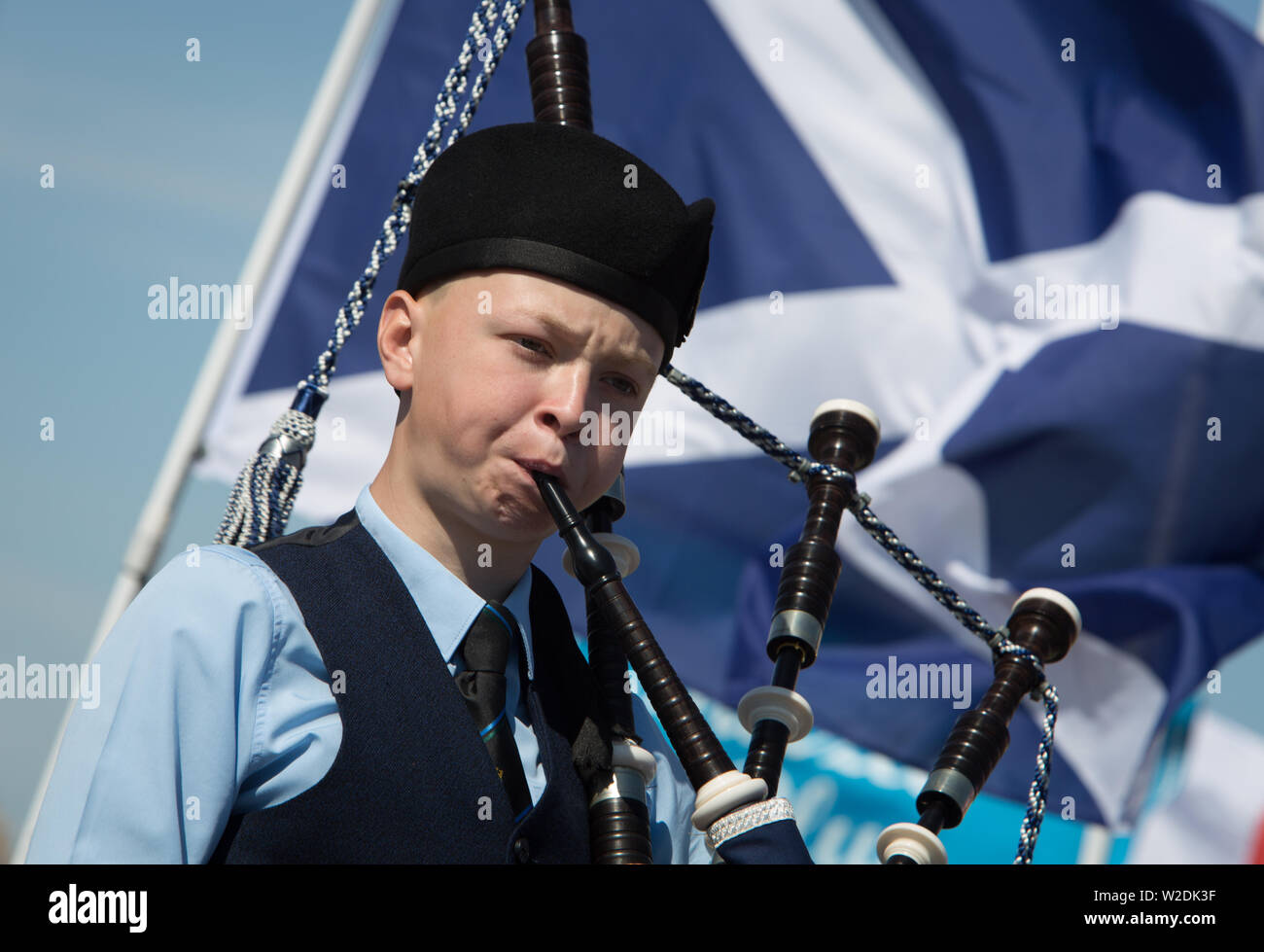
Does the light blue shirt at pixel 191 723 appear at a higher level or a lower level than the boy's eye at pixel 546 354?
lower

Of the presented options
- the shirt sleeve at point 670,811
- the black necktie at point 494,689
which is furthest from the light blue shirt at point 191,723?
the shirt sleeve at point 670,811

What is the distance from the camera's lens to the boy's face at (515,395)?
1.74m

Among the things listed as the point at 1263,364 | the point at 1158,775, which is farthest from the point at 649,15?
the point at 1158,775

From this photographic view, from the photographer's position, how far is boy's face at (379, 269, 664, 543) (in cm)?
174

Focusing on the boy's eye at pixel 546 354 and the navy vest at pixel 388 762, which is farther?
the boy's eye at pixel 546 354

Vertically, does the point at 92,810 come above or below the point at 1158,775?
below

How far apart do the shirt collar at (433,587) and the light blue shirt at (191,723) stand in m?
0.18

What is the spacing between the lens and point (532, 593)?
6.75ft

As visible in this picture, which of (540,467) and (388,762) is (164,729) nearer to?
(388,762)

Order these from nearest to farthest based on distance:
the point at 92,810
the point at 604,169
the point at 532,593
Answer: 1. the point at 92,810
2. the point at 604,169
3. the point at 532,593

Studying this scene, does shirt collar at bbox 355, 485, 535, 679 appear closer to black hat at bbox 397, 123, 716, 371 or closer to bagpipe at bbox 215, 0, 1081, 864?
bagpipe at bbox 215, 0, 1081, 864

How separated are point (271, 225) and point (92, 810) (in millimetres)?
3611

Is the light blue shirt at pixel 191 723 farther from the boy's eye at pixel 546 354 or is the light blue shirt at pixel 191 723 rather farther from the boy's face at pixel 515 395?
the boy's eye at pixel 546 354
